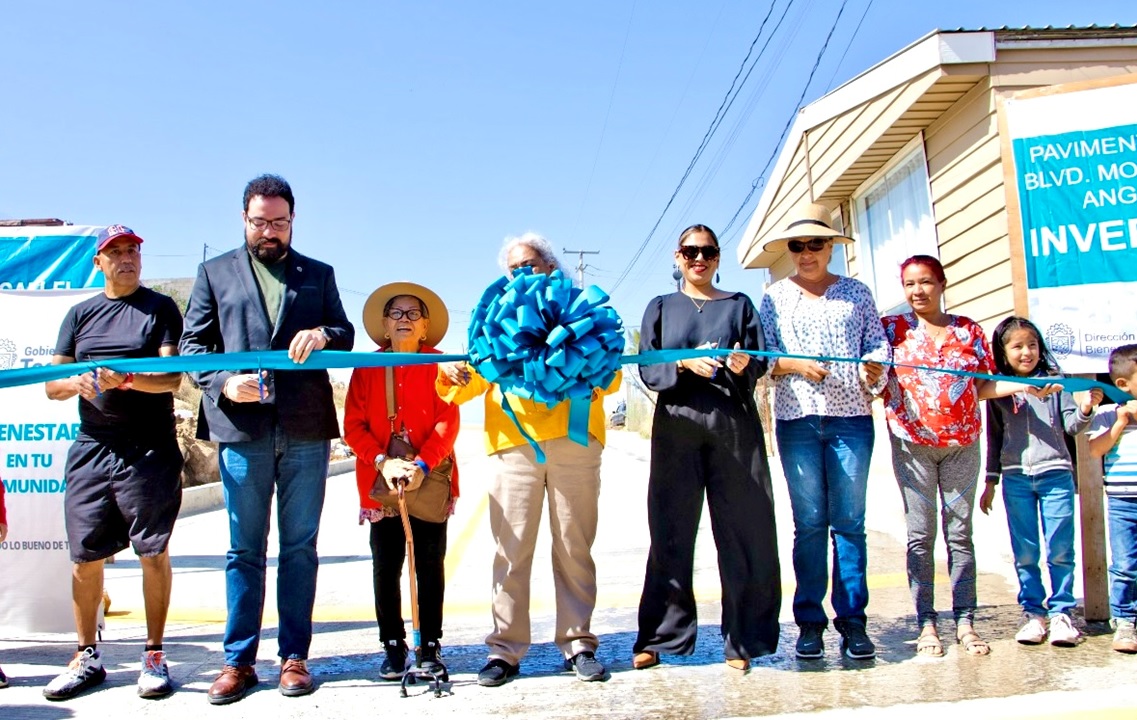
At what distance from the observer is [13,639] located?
4.96 m

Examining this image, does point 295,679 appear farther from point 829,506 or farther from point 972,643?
point 972,643

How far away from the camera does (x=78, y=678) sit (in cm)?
388

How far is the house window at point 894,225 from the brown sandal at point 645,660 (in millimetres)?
5427

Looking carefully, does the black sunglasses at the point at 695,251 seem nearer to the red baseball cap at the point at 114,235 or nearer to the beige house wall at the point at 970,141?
the red baseball cap at the point at 114,235

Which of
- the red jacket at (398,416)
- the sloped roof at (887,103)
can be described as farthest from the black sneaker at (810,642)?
the sloped roof at (887,103)

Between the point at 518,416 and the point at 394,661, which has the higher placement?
the point at 518,416

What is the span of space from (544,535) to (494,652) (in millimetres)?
4871

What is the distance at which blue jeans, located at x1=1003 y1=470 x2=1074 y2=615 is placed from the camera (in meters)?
4.17

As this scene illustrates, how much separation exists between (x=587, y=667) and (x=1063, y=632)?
217 cm

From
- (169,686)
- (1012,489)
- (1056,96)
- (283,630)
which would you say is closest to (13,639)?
(169,686)

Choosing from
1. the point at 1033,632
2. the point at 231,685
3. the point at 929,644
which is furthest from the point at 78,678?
the point at 1033,632

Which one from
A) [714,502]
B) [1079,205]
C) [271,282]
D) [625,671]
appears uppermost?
[1079,205]

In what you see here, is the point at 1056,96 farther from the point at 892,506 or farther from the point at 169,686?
the point at 169,686

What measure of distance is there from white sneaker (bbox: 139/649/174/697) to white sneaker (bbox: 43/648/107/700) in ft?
0.82
